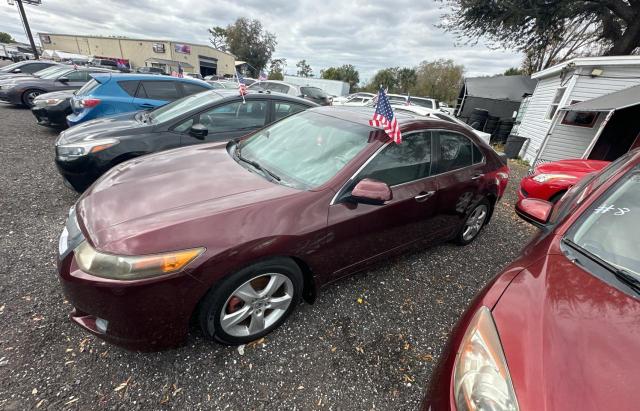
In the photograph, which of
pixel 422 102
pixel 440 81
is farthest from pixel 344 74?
pixel 422 102

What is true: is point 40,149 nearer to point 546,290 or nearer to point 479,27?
point 546,290

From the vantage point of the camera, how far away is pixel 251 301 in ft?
6.22

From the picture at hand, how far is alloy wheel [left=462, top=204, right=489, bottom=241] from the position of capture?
3406mm

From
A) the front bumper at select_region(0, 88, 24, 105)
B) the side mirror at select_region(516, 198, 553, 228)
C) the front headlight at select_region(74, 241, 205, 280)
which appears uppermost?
the side mirror at select_region(516, 198, 553, 228)

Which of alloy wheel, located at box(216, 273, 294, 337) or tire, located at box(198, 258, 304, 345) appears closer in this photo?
tire, located at box(198, 258, 304, 345)

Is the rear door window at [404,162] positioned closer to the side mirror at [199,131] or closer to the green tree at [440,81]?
the side mirror at [199,131]

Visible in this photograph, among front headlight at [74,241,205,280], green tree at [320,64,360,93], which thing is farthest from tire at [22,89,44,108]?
green tree at [320,64,360,93]

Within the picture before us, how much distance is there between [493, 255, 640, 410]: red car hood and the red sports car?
12.6 ft

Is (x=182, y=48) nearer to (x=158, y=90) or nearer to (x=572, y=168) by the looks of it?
(x=158, y=90)

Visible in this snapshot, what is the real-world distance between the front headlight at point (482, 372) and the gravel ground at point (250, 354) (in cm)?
88

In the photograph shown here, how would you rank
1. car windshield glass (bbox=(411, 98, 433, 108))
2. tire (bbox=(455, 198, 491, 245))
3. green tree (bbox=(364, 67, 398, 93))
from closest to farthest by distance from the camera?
tire (bbox=(455, 198, 491, 245))
car windshield glass (bbox=(411, 98, 433, 108))
green tree (bbox=(364, 67, 398, 93))

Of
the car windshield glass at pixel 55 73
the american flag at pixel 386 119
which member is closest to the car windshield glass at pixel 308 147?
the american flag at pixel 386 119

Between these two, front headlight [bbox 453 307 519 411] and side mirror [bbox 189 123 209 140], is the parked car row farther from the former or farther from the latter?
side mirror [bbox 189 123 209 140]

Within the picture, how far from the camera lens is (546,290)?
1.23m
